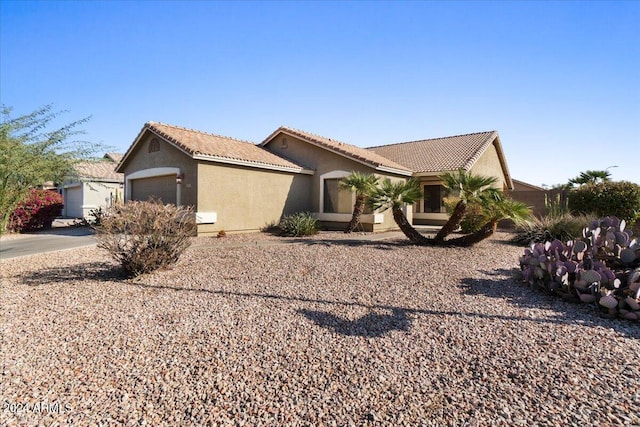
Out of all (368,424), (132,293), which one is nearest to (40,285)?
(132,293)

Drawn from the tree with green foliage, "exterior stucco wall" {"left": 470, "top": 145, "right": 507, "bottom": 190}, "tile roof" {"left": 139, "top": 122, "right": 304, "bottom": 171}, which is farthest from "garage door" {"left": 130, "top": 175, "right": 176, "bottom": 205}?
"exterior stucco wall" {"left": 470, "top": 145, "right": 507, "bottom": 190}

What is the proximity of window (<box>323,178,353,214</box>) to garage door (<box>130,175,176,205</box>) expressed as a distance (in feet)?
24.2

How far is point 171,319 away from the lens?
17.1ft

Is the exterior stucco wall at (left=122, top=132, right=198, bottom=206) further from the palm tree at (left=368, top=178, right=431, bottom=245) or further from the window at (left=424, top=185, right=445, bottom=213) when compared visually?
the window at (left=424, top=185, right=445, bottom=213)

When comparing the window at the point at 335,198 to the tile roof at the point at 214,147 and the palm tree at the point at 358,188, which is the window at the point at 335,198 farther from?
the tile roof at the point at 214,147

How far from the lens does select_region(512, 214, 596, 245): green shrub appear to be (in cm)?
1203

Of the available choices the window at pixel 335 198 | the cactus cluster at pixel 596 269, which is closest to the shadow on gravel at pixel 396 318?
the cactus cluster at pixel 596 269

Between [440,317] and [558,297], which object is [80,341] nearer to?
[440,317]

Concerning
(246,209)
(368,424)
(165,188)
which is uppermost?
(165,188)

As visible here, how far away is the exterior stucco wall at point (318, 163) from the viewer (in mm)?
17219

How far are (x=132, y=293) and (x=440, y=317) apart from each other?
5.41 metres

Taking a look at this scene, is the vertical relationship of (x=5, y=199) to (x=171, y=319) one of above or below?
above

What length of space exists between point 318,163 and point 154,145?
811 centimetres

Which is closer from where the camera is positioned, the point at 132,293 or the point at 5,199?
the point at 132,293
